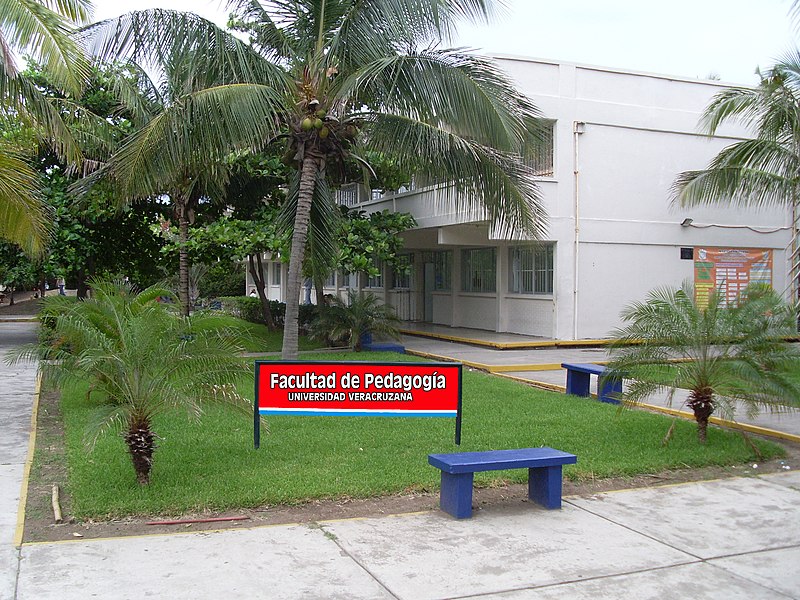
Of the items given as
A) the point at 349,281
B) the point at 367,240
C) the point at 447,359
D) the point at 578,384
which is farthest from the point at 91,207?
the point at 349,281

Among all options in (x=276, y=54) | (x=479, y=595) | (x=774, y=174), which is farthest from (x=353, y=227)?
(x=479, y=595)

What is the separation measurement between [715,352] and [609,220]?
38.6 ft

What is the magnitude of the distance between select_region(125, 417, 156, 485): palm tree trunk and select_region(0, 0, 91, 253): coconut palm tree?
4.65 metres

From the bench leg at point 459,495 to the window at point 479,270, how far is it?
16.2m

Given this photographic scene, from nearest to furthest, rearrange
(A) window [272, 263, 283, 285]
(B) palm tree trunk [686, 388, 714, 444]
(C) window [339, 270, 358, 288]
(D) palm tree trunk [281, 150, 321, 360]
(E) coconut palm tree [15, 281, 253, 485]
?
(E) coconut palm tree [15, 281, 253, 485]
(B) palm tree trunk [686, 388, 714, 444]
(D) palm tree trunk [281, 150, 321, 360]
(C) window [339, 270, 358, 288]
(A) window [272, 263, 283, 285]

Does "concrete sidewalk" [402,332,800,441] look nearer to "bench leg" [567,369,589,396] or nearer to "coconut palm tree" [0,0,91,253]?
"bench leg" [567,369,589,396]

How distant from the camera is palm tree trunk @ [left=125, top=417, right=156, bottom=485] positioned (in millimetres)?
6797

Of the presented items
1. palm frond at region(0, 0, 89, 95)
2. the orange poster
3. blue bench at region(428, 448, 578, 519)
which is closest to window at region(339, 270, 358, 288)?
the orange poster

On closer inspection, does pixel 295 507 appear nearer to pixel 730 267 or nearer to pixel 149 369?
pixel 149 369

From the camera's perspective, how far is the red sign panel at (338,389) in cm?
820

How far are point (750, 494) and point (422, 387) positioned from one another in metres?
3.27

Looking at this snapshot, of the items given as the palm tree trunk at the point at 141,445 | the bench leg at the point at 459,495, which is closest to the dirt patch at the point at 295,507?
the bench leg at the point at 459,495

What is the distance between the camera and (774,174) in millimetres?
18891

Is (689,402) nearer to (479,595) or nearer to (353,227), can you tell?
(479,595)
